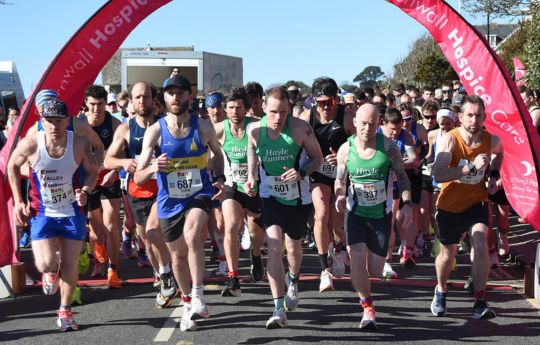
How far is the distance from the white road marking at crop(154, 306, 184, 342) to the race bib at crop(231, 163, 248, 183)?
58.0 inches

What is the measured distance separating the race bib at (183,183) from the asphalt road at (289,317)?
117cm

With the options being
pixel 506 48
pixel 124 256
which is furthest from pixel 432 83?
pixel 124 256

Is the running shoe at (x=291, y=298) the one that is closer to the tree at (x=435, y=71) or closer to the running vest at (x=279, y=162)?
the running vest at (x=279, y=162)

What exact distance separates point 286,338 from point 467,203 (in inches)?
83.0

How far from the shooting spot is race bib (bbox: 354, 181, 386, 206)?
736cm

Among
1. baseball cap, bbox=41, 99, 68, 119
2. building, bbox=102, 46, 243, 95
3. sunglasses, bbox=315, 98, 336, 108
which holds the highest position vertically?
building, bbox=102, 46, 243, 95

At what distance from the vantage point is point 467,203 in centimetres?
762

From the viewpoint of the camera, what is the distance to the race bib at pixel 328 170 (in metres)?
9.20

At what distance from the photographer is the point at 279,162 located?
24.9 feet

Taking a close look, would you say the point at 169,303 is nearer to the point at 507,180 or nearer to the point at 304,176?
the point at 304,176

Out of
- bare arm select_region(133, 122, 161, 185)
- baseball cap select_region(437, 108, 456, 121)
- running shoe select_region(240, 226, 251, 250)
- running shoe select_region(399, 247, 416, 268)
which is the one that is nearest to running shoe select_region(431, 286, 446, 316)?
running shoe select_region(399, 247, 416, 268)

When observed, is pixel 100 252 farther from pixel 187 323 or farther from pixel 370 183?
pixel 370 183

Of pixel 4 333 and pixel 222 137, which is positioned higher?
pixel 222 137

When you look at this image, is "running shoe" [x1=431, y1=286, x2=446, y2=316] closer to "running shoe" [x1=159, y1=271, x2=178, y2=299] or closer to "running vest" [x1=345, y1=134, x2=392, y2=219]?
"running vest" [x1=345, y1=134, x2=392, y2=219]
